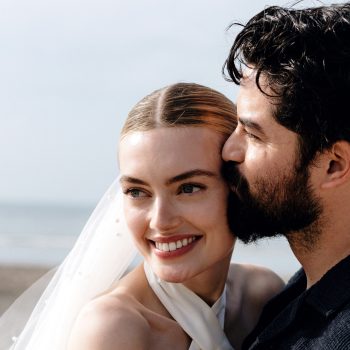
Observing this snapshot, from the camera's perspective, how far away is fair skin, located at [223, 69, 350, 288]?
3.94m

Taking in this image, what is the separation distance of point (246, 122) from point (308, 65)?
0.43m

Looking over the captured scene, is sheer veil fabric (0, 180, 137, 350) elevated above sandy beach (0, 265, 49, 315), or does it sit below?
above

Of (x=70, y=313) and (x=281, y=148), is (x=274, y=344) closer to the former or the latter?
(x=281, y=148)

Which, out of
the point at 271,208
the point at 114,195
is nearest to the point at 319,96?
the point at 271,208

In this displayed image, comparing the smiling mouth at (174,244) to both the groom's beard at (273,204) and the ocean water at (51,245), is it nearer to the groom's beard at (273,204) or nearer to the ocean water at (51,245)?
the groom's beard at (273,204)

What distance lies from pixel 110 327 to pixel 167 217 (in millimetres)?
632

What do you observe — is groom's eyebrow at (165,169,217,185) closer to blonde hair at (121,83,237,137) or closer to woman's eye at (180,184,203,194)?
woman's eye at (180,184,203,194)

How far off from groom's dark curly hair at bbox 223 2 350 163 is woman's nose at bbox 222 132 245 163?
26 centimetres

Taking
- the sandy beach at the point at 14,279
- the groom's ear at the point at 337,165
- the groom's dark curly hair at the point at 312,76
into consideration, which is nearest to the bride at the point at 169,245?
the groom's dark curly hair at the point at 312,76

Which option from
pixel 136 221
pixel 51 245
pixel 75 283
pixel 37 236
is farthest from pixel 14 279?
pixel 37 236

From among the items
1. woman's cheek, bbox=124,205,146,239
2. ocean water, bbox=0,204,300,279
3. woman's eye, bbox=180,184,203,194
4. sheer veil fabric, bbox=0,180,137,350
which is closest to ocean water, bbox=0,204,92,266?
ocean water, bbox=0,204,300,279

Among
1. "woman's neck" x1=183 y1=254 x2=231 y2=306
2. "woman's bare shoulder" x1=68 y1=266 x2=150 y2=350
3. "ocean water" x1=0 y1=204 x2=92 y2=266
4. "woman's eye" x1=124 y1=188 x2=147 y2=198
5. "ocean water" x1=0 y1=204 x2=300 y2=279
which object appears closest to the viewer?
"woman's bare shoulder" x1=68 y1=266 x2=150 y2=350

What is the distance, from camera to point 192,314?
426cm

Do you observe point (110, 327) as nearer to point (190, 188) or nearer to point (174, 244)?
point (174, 244)
